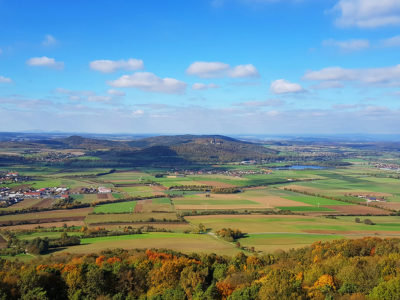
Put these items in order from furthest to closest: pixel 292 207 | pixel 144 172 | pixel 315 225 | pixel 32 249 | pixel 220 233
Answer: pixel 144 172 → pixel 292 207 → pixel 315 225 → pixel 220 233 → pixel 32 249

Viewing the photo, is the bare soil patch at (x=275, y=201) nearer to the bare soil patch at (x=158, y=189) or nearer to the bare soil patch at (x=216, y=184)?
the bare soil patch at (x=216, y=184)

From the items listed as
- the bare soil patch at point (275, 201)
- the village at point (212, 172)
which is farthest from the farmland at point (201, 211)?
the village at point (212, 172)

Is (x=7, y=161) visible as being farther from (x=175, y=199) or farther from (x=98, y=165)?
(x=175, y=199)

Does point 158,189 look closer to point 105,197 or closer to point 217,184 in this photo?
point 105,197

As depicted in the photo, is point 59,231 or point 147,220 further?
point 147,220

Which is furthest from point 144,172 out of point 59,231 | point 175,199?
point 59,231

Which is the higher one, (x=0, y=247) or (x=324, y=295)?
(x=324, y=295)

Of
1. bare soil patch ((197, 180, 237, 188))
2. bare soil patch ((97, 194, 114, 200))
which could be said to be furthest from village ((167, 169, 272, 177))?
bare soil patch ((97, 194, 114, 200))

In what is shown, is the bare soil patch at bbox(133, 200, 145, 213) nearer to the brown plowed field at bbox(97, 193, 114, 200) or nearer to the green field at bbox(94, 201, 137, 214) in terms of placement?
the green field at bbox(94, 201, 137, 214)

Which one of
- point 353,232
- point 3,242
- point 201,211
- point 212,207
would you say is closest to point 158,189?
point 212,207
